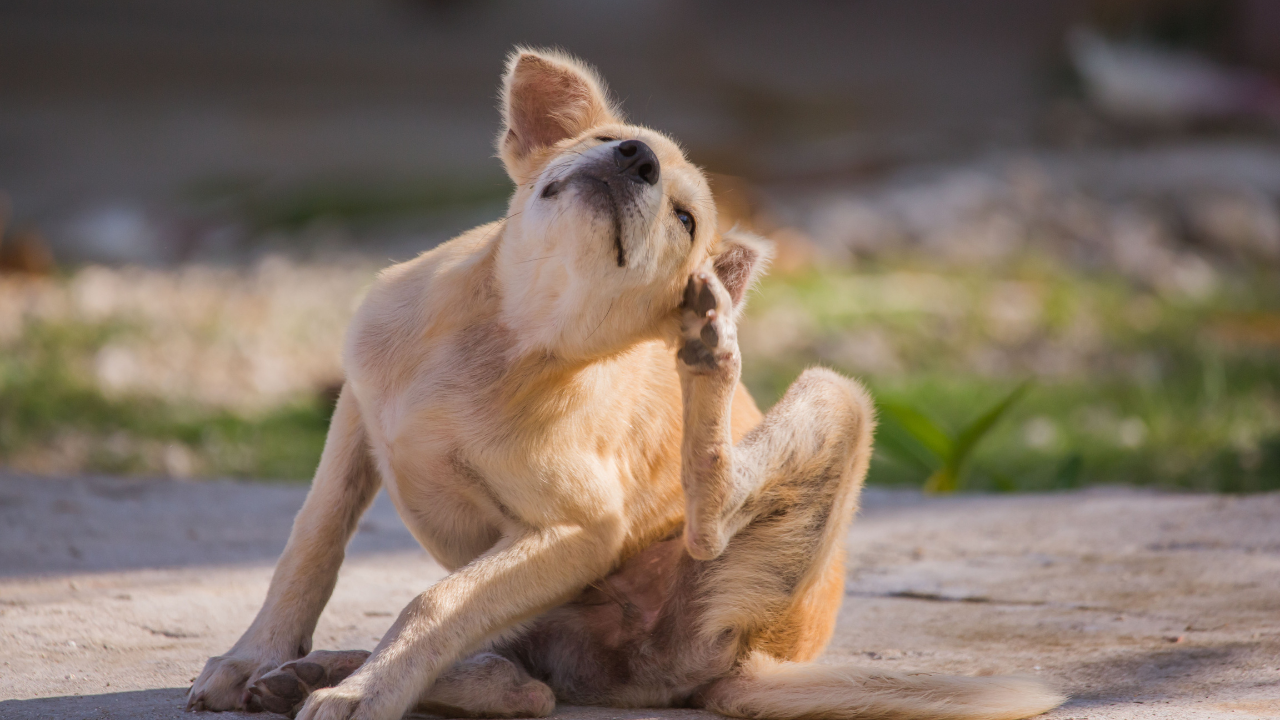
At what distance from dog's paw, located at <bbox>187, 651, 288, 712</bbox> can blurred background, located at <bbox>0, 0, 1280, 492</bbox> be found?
2.02 m

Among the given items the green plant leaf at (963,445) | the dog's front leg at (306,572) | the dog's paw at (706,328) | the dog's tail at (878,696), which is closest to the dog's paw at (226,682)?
the dog's front leg at (306,572)

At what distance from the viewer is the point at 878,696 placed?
2.46 m

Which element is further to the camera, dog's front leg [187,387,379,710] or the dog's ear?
the dog's ear

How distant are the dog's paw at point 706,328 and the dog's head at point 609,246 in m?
0.10

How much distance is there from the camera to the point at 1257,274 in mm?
9562

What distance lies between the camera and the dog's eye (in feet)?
8.86

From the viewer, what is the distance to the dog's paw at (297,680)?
2422 mm

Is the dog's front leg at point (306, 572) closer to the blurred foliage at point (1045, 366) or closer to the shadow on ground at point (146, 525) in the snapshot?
the shadow on ground at point (146, 525)

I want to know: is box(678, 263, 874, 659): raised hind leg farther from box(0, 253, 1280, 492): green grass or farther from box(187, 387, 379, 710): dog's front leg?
box(0, 253, 1280, 492): green grass

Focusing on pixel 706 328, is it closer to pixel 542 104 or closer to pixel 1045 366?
pixel 542 104

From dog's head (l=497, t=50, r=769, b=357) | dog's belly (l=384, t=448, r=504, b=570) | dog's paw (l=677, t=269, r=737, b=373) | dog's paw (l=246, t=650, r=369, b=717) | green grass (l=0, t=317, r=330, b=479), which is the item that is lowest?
green grass (l=0, t=317, r=330, b=479)

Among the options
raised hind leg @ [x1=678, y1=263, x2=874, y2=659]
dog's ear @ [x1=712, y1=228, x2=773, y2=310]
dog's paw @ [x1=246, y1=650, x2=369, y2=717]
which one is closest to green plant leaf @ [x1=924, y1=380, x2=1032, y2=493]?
raised hind leg @ [x1=678, y1=263, x2=874, y2=659]

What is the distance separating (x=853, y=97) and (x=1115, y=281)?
5.75 m

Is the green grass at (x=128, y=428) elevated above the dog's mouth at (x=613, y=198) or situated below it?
below
